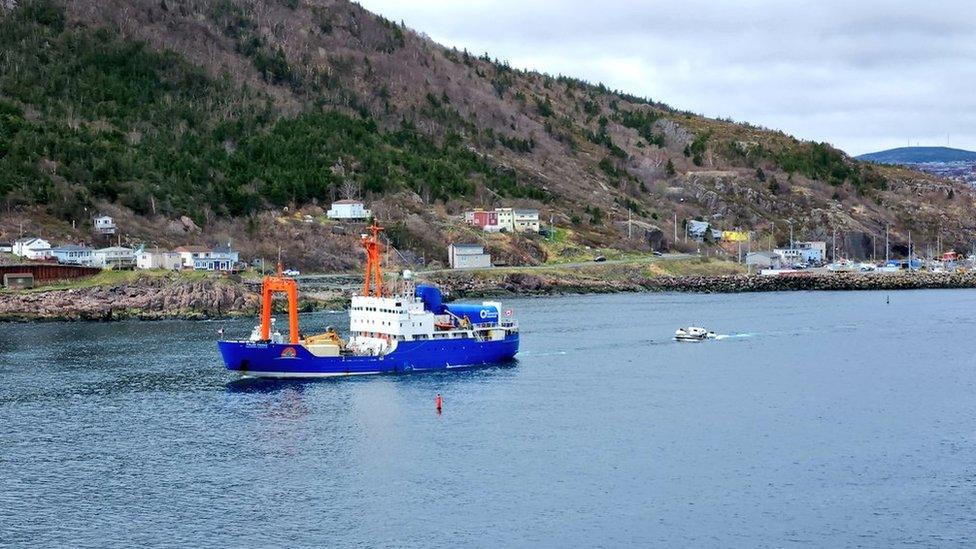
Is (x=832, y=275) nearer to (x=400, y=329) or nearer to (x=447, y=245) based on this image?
(x=447, y=245)

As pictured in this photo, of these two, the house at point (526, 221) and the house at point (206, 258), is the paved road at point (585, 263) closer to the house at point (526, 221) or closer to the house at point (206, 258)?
the house at point (526, 221)

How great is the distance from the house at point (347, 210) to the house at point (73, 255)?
39374 mm

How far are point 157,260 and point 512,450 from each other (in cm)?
9169

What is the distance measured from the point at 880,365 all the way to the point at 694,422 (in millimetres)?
29517

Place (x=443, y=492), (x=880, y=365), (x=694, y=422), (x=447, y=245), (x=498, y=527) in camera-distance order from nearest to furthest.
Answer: (x=498, y=527) → (x=443, y=492) → (x=694, y=422) → (x=880, y=365) → (x=447, y=245)

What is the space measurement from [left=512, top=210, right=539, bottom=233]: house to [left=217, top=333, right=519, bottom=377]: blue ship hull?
9217 centimetres

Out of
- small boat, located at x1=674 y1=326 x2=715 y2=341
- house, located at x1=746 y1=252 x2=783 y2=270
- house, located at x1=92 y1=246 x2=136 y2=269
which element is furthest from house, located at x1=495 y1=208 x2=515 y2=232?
small boat, located at x1=674 y1=326 x2=715 y2=341

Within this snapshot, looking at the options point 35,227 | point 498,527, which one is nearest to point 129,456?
point 498,527

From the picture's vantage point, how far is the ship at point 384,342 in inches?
3422

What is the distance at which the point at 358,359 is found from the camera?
89.1 metres

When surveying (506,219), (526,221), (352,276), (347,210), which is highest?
(347,210)

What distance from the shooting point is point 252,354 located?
282 ft

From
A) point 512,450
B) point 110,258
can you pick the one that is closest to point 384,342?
point 512,450

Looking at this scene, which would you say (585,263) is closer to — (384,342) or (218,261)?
(218,261)
